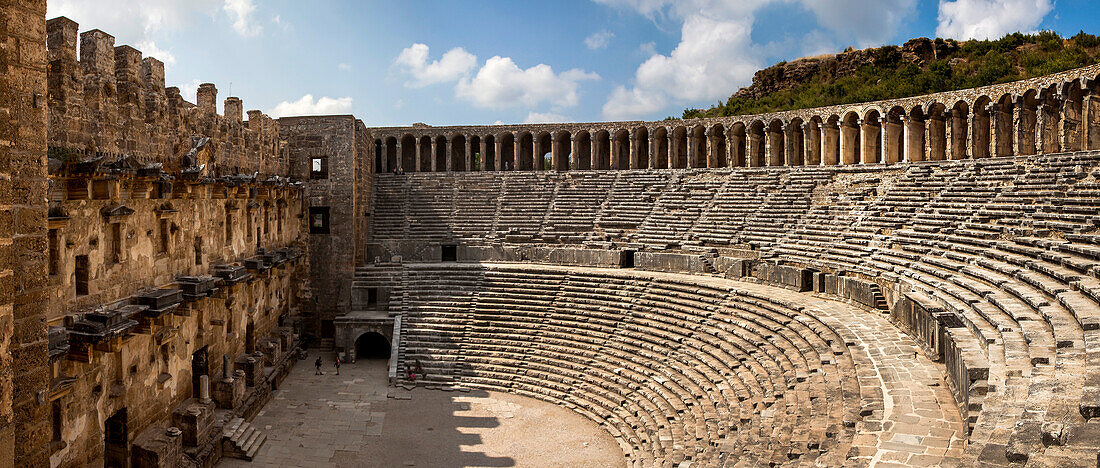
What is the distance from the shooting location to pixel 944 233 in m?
18.8

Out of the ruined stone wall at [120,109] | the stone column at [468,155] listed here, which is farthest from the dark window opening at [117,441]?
the stone column at [468,155]

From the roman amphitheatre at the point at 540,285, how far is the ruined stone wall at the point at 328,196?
0.40ft

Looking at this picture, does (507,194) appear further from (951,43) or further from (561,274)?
(951,43)

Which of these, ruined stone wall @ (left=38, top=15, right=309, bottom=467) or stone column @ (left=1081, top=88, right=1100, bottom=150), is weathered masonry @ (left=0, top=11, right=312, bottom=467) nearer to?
ruined stone wall @ (left=38, top=15, right=309, bottom=467)

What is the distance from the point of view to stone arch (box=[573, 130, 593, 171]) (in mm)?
34062

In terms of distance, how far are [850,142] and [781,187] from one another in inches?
191

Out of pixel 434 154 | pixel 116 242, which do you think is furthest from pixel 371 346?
pixel 116 242

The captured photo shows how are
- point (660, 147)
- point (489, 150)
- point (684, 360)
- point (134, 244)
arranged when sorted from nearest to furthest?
point (134, 244) < point (684, 360) < point (660, 147) < point (489, 150)

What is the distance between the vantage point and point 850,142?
28.8m

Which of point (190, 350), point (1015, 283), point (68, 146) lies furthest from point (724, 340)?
point (68, 146)

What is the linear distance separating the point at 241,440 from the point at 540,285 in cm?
1106

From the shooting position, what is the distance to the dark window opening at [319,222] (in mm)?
27516

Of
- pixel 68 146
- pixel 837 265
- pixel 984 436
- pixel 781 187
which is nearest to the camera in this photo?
pixel 984 436

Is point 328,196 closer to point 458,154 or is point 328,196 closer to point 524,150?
point 458,154
